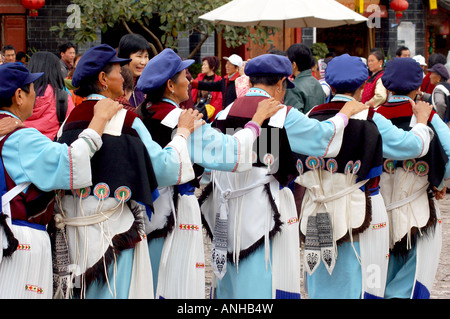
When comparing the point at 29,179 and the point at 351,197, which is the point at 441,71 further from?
the point at 29,179

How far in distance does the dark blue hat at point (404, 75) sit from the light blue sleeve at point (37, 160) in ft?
7.63

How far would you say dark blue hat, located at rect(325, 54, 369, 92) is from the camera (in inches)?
176

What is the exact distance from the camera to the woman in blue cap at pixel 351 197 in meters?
4.46

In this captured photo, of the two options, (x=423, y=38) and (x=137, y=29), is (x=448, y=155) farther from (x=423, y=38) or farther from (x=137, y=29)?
(x=423, y=38)

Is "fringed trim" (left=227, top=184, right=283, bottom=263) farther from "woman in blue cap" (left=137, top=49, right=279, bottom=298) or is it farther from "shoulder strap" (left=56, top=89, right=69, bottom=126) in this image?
"shoulder strap" (left=56, top=89, right=69, bottom=126)

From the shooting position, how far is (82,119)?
3605 millimetres

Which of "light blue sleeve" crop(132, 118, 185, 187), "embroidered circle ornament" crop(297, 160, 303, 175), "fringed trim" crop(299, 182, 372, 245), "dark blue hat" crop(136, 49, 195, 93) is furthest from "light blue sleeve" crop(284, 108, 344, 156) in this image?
"light blue sleeve" crop(132, 118, 185, 187)

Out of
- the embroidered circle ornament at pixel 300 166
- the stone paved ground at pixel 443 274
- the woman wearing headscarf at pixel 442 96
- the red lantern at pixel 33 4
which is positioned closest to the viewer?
the embroidered circle ornament at pixel 300 166

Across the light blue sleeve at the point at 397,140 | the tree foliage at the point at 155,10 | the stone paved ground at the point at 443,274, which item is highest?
the tree foliage at the point at 155,10

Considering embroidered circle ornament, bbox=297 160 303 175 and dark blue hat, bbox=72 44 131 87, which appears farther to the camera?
embroidered circle ornament, bbox=297 160 303 175

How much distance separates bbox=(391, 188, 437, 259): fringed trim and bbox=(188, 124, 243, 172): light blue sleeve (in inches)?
62.3

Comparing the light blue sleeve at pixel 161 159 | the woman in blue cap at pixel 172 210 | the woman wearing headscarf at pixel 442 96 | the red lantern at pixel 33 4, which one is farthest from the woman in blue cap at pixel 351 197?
the red lantern at pixel 33 4

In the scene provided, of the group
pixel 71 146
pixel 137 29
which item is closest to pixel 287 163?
pixel 71 146

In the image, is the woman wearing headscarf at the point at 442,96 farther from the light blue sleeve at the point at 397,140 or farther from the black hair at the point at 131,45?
the light blue sleeve at the point at 397,140
